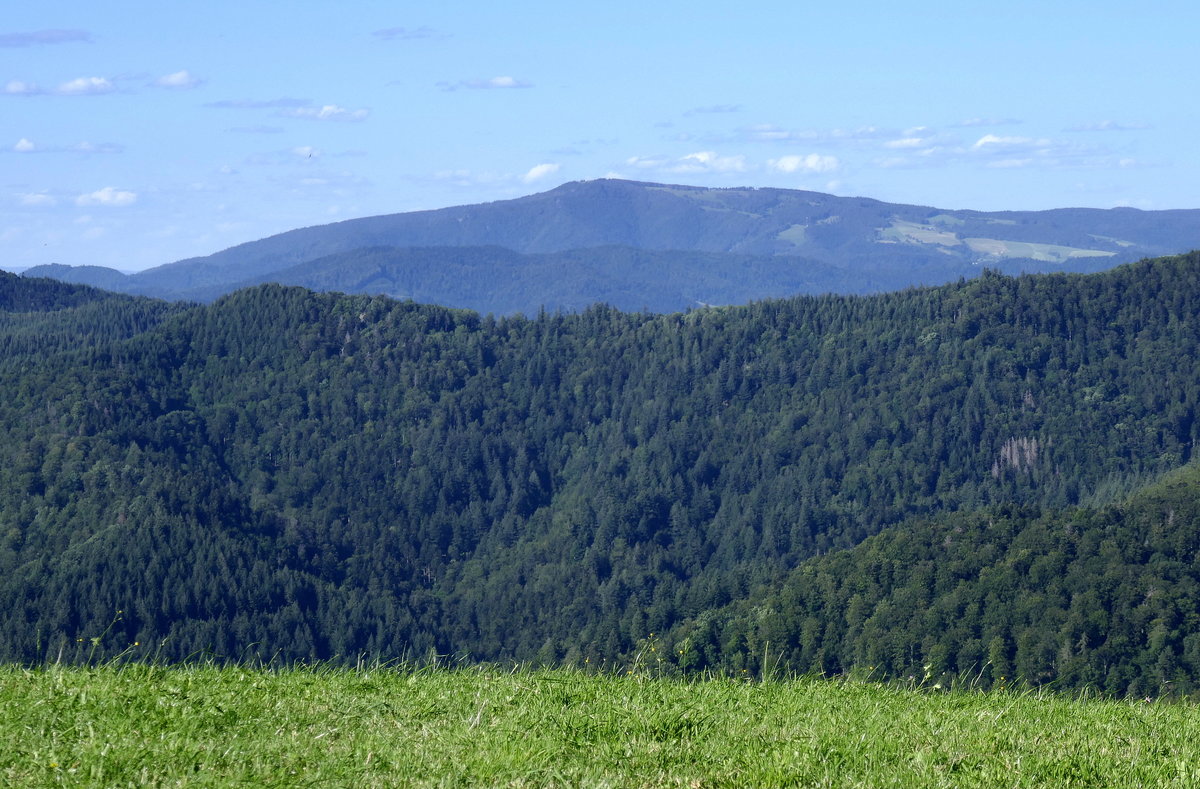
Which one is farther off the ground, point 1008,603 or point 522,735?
point 522,735

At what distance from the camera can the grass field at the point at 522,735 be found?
11773 millimetres

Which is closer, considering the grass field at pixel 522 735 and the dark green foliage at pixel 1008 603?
the grass field at pixel 522 735

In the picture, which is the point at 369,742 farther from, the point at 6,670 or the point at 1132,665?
the point at 1132,665

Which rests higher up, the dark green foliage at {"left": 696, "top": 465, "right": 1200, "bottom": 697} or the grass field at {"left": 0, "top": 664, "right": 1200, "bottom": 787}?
the grass field at {"left": 0, "top": 664, "right": 1200, "bottom": 787}

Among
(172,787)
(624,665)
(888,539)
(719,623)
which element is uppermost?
(172,787)

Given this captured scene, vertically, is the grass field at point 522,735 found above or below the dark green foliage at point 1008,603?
above

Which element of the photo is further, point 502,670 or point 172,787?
point 502,670

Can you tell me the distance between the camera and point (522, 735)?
1316cm

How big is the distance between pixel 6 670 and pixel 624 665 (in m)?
8.29

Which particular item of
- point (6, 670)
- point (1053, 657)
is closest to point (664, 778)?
point (6, 670)

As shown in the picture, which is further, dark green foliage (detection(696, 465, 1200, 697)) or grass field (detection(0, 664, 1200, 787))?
dark green foliage (detection(696, 465, 1200, 697))

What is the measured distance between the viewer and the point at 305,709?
13656mm

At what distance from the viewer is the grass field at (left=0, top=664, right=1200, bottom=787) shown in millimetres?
11773

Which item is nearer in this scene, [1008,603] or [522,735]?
[522,735]
